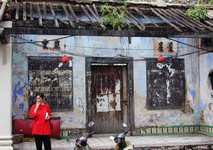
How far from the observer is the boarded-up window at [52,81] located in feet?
47.8

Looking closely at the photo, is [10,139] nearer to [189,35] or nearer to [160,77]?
[189,35]

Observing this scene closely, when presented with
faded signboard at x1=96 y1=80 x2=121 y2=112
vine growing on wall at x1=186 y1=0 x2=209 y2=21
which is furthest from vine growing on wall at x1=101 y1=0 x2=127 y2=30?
faded signboard at x1=96 y1=80 x2=121 y2=112

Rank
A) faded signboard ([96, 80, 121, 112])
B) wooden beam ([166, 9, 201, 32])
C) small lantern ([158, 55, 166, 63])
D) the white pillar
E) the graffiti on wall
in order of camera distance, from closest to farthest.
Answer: wooden beam ([166, 9, 201, 32]) → the white pillar → the graffiti on wall → small lantern ([158, 55, 166, 63]) → faded signboard ([96, 80, 121, 112])

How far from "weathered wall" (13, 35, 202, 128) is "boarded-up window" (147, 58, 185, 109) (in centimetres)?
17

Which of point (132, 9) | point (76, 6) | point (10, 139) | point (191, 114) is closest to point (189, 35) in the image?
point (132, 9)

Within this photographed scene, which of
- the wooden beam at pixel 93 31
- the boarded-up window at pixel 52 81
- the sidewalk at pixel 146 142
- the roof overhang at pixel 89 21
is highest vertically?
the roof overhang at pixel 89 21

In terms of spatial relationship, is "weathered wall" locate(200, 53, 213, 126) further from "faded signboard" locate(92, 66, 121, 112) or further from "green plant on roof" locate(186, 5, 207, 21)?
"green plant on roof" locate(186, 5, 207, 21)

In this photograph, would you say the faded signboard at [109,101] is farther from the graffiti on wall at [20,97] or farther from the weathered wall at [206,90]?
the weathered wall at [206,90]

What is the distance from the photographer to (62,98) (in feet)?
48.6

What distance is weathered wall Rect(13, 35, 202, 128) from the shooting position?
1445 centimetres

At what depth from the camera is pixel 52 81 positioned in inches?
579

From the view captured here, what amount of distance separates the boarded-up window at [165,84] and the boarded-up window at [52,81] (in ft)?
9.01

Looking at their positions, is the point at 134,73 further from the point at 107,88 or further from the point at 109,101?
the point at 109,101

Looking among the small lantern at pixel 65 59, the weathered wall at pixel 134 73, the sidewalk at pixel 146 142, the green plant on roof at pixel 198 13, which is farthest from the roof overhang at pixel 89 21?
the sidewalk at pixel 146 142
